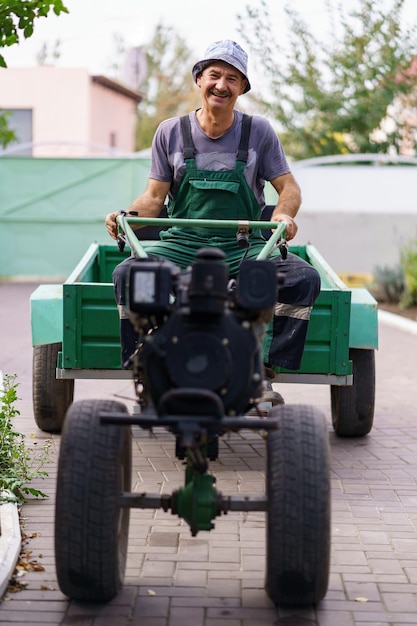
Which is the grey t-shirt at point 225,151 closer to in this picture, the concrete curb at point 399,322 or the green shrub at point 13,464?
the green shrub at point 13,464

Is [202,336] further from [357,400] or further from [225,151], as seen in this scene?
[357,400]

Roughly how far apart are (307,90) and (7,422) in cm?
1595

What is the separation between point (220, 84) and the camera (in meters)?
6.31

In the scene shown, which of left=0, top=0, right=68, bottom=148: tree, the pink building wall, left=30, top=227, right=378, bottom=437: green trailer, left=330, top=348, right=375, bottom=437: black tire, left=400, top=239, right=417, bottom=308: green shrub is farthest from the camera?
the pink building wall

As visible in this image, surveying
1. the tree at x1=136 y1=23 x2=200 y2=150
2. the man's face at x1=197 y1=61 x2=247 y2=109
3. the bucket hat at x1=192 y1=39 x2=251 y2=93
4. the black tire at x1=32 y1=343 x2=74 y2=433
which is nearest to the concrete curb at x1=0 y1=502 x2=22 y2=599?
the black tire at x1=32 y1=343 x2=74 y2=433

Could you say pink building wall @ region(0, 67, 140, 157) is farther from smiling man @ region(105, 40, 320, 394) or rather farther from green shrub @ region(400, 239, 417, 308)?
smiling man @ region(105, 40, 320, 394)

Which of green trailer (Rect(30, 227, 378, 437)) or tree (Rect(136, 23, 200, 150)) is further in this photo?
tree (Rect(136, 23, 200, 150))

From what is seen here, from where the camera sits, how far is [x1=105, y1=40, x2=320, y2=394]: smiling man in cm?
634

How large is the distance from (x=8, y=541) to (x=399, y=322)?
9456 millimetres

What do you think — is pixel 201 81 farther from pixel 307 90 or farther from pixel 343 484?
pixel 307 90

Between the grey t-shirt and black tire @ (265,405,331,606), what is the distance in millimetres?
2500

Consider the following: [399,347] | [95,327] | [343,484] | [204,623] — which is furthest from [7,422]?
[399,347]

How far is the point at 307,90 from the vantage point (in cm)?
2120

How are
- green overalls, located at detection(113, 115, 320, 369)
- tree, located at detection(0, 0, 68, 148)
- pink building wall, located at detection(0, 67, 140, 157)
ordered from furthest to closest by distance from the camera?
pink building wall, located at detection(0, 67, 140, 157) < green overalls, located at detection(113, 115, 320, 369) < tree, located at detection(0, 0, 68, 148)
